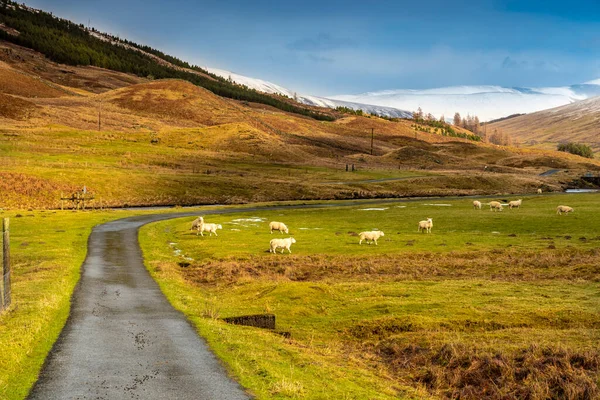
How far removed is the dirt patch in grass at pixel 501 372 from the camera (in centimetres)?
1817

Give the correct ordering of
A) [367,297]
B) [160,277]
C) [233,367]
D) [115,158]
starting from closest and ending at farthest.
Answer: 1. [233,367]
2. [367,297]
3. [160,277]
4. [115,158]

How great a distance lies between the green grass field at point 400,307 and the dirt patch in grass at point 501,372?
2.2 inches

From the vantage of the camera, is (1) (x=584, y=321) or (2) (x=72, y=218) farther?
(2) (x=72, y=218)

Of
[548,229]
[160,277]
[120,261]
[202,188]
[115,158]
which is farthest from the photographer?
[115,158]

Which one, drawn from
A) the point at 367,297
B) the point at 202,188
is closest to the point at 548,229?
the point at 367,297

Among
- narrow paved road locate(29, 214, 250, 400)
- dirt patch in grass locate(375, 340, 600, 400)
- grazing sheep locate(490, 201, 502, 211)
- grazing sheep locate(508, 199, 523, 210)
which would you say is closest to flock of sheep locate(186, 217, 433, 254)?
narrow paved road locate(29, 214, 250, 400)

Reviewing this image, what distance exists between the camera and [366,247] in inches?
2218

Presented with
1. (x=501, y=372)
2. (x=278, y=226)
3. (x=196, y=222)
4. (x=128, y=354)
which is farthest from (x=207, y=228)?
(x=501, y=372)

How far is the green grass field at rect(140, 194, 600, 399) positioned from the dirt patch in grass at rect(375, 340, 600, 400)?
0.06m

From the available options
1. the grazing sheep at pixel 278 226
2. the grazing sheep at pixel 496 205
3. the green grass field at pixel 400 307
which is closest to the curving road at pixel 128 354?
the green grass field at pixel 400 307

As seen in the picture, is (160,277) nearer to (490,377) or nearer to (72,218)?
(490,377)

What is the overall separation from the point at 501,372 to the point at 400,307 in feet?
38.2

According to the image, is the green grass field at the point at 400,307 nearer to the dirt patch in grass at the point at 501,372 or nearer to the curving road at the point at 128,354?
the dirt patch in grass at the point at 501,372

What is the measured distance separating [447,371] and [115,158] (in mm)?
147497
